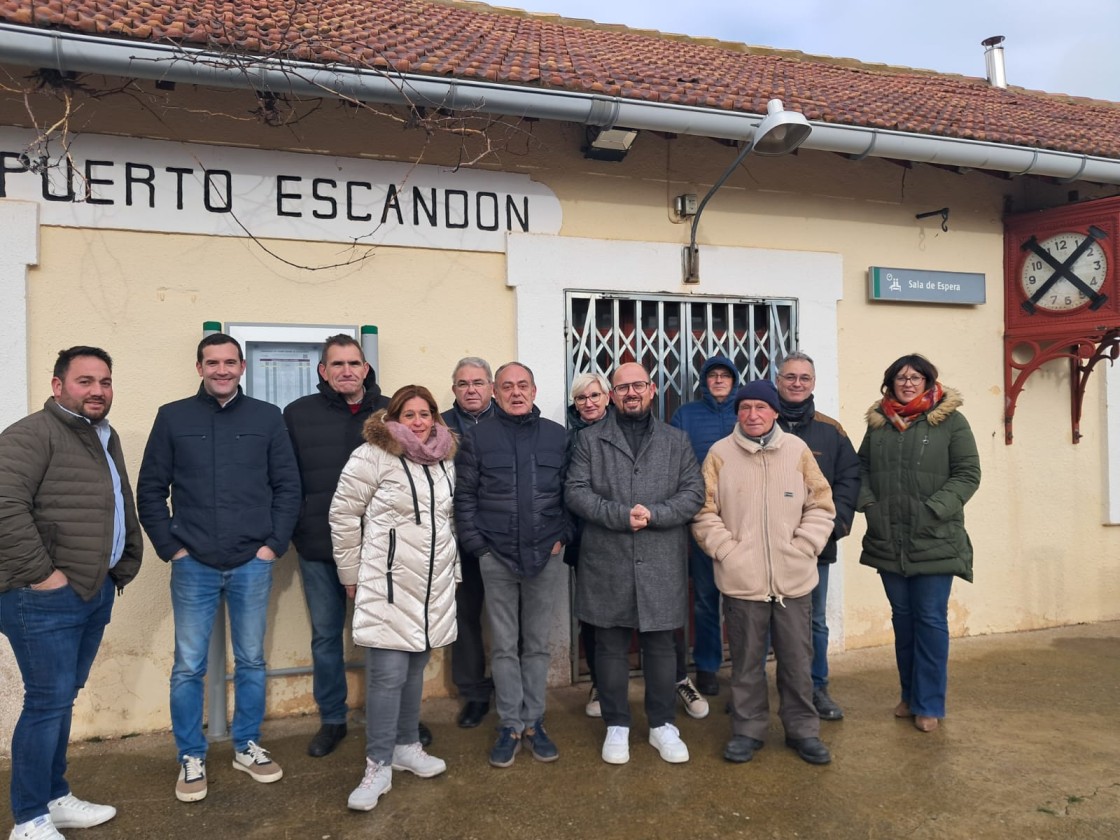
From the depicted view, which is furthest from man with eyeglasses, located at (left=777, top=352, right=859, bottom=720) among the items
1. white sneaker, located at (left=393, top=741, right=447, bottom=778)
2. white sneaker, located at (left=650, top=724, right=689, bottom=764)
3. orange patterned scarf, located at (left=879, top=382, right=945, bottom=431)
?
white sneaker, located at (left=393, top=741, right=447, bottom=778)

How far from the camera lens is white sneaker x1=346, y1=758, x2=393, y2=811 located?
121 inches

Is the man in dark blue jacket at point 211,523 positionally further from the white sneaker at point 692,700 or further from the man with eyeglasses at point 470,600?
the white sneaker at point 692,700

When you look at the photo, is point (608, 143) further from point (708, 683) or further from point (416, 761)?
point (416, 761)

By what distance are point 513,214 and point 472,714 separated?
273 centimetres

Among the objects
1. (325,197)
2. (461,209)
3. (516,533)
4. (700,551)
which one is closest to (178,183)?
(325,197)

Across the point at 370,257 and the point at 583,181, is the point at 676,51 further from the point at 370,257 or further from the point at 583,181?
the point at 370,257

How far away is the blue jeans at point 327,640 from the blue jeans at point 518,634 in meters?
0.77

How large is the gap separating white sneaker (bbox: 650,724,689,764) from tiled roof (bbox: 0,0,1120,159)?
314 cm

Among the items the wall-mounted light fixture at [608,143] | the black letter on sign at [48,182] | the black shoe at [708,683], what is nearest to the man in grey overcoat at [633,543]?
the black shoe at [708,683]

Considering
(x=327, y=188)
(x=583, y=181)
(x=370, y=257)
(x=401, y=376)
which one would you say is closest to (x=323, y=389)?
(x=401, y=376)

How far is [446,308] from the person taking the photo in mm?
4359

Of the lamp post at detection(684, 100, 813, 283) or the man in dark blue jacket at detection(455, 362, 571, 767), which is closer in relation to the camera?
the man in dark blue jacket at detection(455, 362, 571, 767)

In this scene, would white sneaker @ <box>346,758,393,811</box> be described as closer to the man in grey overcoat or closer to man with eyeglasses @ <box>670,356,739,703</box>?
the man in grey overcoat

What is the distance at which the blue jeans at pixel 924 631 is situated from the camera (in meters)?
3.77
